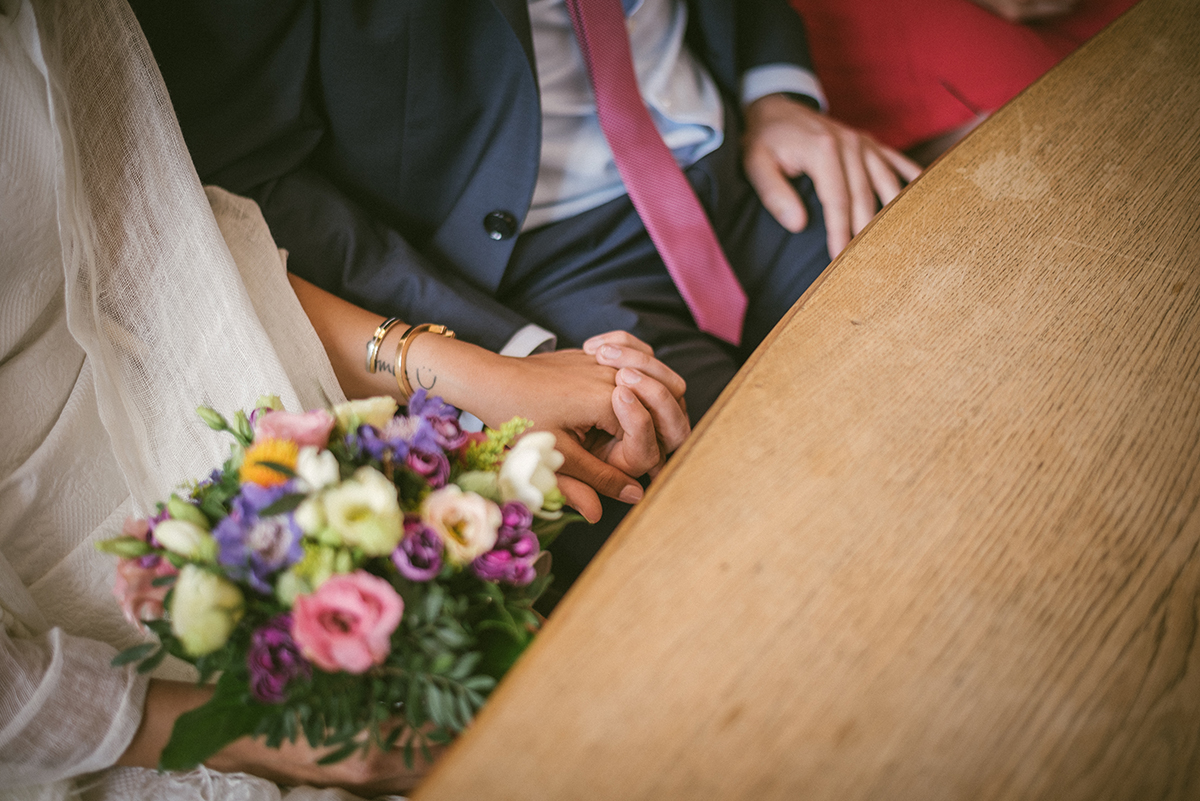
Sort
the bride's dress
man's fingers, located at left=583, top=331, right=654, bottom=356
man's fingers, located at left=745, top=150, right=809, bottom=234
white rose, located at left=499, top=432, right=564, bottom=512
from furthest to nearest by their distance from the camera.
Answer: man's fingers, located at left=745, top=150, right=809, bottom=234, man's fingers, located at left=583, top=331, right=654, bottom=356, the bride's dress, white rose, located at left=499, top=432, right=564, bottom=512

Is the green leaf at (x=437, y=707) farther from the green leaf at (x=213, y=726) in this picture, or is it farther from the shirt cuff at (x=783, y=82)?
the shirt cuff at (x=783, y=82)

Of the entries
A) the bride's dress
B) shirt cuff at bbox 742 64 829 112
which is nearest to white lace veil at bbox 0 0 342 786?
the bride's dress

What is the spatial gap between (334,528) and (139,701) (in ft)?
1.09

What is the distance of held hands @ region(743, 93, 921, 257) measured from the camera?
1.12 metres

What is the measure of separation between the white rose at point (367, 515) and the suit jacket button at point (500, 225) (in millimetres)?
634

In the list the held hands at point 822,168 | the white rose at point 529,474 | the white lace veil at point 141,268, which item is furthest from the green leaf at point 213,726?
the held hands at point 822,168

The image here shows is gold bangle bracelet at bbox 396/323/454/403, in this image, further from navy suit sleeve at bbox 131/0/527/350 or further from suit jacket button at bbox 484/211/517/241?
suit jacket button at bbox 484/211/517/241

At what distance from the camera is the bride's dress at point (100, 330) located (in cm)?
61

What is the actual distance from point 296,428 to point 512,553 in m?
0.18

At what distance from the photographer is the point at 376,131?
91 cm

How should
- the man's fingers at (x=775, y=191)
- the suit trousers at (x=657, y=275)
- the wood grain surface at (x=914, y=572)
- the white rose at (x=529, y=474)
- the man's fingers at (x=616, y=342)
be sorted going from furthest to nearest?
the man's fingers at (x=775, y=191), the suit trousers at (x=657, y=275), the man's fingers at (x=616, y=342), the white rose at (x=529, y=474), the wood grain surface at (x=914, y=572)

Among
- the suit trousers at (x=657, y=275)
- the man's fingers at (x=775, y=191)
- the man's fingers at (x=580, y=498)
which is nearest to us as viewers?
the man's fingers at (x=580, y=498)

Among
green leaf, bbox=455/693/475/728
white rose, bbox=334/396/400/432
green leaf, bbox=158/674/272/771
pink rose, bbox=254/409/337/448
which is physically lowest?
green leaf, bbox=455/693/475/728

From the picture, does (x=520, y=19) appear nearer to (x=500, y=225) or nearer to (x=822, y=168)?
(x=500, y=225)
